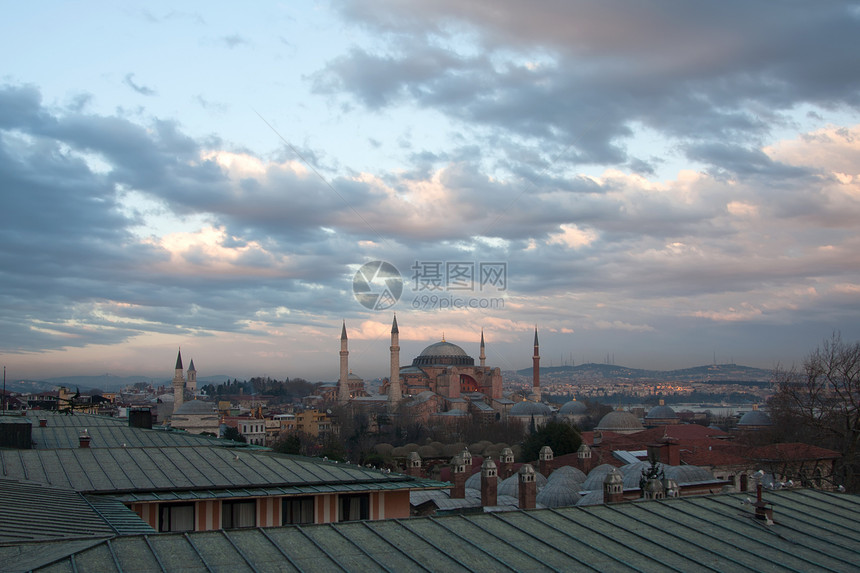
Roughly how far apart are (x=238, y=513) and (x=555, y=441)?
23.9 metres

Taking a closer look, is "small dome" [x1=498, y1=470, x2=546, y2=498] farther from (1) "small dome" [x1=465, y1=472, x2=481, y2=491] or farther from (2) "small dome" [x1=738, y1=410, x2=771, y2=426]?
(2) "small dome" [x1=738, y1=410, x2=771, y2=426]

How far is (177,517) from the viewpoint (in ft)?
28.9

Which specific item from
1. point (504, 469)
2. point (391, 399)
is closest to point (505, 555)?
point (504, 469)

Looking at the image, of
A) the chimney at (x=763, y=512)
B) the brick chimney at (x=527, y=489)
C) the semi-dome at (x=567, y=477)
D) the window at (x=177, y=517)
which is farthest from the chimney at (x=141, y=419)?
the chimney at (x=763, y=512)

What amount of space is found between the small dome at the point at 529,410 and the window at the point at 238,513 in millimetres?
47060

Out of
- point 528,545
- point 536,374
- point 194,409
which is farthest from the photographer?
point 536,374

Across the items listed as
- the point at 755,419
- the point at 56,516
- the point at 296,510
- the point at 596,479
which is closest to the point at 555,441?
the point at 596,479

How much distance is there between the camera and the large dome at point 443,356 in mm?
72375

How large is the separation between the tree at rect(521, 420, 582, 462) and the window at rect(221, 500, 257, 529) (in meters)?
23.1

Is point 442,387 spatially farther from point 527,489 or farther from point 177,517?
point 177,517

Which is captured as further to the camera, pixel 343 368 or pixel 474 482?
pixel 343 368

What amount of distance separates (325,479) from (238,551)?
4588 millimetres

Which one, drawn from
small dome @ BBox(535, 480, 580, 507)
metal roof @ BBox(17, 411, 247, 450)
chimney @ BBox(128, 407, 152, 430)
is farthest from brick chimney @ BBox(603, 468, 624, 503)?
chimney @ BBox(128, 407, 152, 430)

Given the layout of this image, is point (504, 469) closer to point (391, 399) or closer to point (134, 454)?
point (134, 454)
